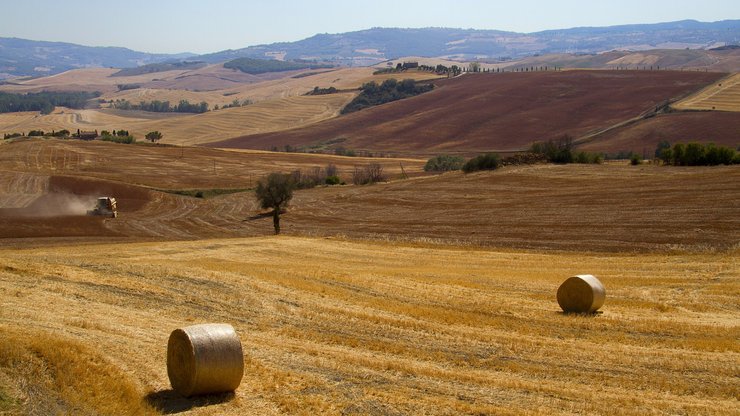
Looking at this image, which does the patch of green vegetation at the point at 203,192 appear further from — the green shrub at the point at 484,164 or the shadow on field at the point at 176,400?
the shadow on field at the point at 176,400

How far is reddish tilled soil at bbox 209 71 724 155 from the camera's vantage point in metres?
122

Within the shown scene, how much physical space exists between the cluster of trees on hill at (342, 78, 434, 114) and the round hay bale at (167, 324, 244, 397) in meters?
153

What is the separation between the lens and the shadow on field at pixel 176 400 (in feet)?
39.6

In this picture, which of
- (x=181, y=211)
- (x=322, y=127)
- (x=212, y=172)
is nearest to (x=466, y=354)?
(x=181, y=211)

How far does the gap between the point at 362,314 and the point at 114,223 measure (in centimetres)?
4008

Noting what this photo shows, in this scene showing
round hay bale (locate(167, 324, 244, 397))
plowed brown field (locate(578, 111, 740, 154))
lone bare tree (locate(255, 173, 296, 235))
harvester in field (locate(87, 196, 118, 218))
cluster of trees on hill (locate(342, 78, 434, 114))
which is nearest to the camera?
round hay bale (locate(167, 324, 244, 397))

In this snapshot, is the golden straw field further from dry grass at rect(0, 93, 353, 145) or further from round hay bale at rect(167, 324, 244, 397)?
dry grass at rect(0, 93, 353, 145)

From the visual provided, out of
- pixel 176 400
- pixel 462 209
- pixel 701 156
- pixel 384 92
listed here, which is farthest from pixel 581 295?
pixel 384 92

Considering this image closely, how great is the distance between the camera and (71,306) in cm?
1791

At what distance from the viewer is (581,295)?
22.4m

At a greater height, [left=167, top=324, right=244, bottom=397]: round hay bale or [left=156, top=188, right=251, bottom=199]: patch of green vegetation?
[left=167, top=324, right=244, bottom=397]: round hay bale

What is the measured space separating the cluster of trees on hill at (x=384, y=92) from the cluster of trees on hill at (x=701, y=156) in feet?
337

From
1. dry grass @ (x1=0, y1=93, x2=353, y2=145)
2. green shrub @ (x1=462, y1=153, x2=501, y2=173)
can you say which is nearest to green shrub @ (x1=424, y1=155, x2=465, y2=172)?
green shrub @ (x1=462, y1=153, x2=501, y2=173)

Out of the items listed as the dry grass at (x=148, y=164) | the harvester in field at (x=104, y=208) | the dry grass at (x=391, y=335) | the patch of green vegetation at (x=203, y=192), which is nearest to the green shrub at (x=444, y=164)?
the dry grass at (x=148, y=164)
